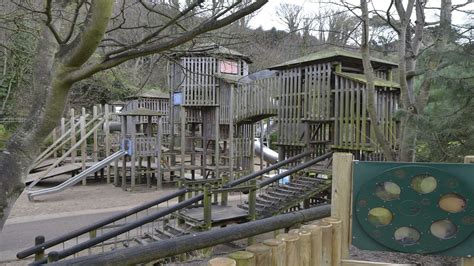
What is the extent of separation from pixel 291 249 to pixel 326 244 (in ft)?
0.96

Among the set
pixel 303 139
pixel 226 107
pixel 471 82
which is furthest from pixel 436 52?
pixel 226 107

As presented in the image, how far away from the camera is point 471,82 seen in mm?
4680

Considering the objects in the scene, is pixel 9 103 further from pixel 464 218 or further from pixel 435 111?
pixel 464 218

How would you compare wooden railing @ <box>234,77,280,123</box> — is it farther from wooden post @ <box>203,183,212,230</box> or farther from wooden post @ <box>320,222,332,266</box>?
wooden post @ <box>320,222,332,266</box>

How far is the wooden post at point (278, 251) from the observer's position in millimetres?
2170

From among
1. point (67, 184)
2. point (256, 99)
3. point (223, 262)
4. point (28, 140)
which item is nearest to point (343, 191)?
point (223, 262)

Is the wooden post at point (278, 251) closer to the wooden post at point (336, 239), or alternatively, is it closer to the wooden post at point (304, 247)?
the wooden post at point (304, 247)

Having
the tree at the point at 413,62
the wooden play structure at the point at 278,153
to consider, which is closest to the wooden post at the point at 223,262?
the wooden play structure at the point at 278,153

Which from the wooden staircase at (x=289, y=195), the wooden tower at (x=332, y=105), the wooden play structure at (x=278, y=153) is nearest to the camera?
the wooden play structure at (x=278, y=153)

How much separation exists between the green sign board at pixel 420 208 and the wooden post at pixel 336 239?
0.57ft

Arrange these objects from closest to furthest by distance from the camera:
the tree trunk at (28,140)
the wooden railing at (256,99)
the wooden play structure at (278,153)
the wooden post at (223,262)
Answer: the wooden post at (223,262), the wooden play structure at (278,153), the tree trunk at (28,140), the wooden railing at (256,99)

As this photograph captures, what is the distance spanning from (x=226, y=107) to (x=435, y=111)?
11.2 m

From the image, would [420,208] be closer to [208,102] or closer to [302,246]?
[302,246]

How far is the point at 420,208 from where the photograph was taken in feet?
7.20
